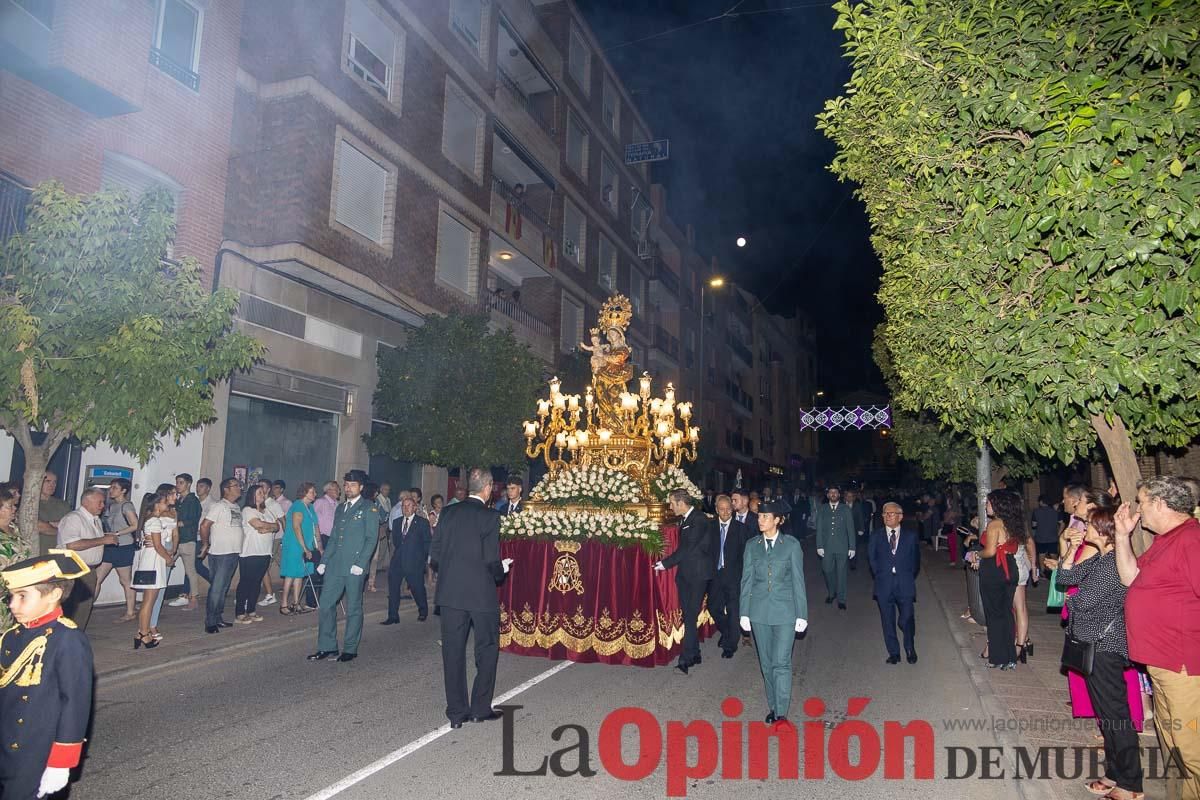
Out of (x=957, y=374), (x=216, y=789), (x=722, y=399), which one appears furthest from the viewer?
(x=722, y=399)

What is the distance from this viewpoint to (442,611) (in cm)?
667

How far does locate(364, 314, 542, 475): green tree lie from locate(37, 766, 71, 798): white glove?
1269cm

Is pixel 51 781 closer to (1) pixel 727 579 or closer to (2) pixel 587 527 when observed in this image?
(2) pixel 587 527

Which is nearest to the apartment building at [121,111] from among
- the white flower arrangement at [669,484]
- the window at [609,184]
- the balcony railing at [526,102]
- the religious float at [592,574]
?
the religious float at [592,574]

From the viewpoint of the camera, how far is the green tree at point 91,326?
23.4 ft

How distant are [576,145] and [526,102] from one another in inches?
200

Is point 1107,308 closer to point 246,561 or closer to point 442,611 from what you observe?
point 442,611

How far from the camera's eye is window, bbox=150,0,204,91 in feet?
43.5

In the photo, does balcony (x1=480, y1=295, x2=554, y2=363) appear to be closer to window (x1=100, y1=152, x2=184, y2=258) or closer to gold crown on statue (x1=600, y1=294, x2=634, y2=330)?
window (x1=100, y1=152, x2=184, y2=258)

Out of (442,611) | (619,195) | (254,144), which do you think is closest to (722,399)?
(619,195)

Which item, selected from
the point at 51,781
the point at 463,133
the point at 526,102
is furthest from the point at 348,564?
the point at 526,102

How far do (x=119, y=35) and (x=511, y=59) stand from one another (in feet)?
49.6

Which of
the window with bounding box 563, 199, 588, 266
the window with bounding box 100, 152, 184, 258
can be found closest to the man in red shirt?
the window with bounding box 100, 152, 184, 258

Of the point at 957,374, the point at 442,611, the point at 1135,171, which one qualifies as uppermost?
the point at 1135,171
